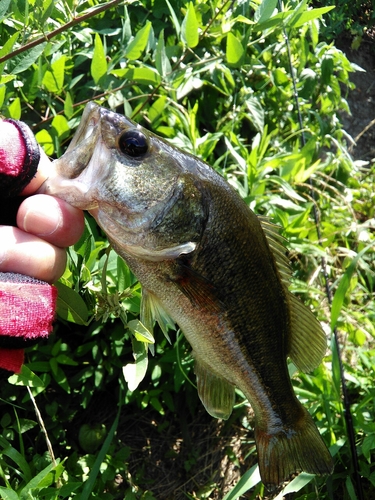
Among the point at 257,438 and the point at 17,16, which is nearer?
the point at 257,438

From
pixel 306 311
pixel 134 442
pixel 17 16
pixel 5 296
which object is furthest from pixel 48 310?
pixel 134 442

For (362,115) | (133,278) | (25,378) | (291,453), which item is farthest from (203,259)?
(362,115)

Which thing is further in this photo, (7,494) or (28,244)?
(7,494)

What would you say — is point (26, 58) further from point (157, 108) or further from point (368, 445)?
point (368, 445)

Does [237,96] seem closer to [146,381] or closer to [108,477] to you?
[146,381]

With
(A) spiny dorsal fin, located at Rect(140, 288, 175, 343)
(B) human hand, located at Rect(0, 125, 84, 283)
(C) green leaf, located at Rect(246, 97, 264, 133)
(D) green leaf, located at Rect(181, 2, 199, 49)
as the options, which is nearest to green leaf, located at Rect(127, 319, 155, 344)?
(A) spiny dorsal fin, located at Rect(140, 288, 175, 343)

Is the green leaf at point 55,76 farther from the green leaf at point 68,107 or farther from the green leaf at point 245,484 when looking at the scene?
the green leaf at point 245,484
